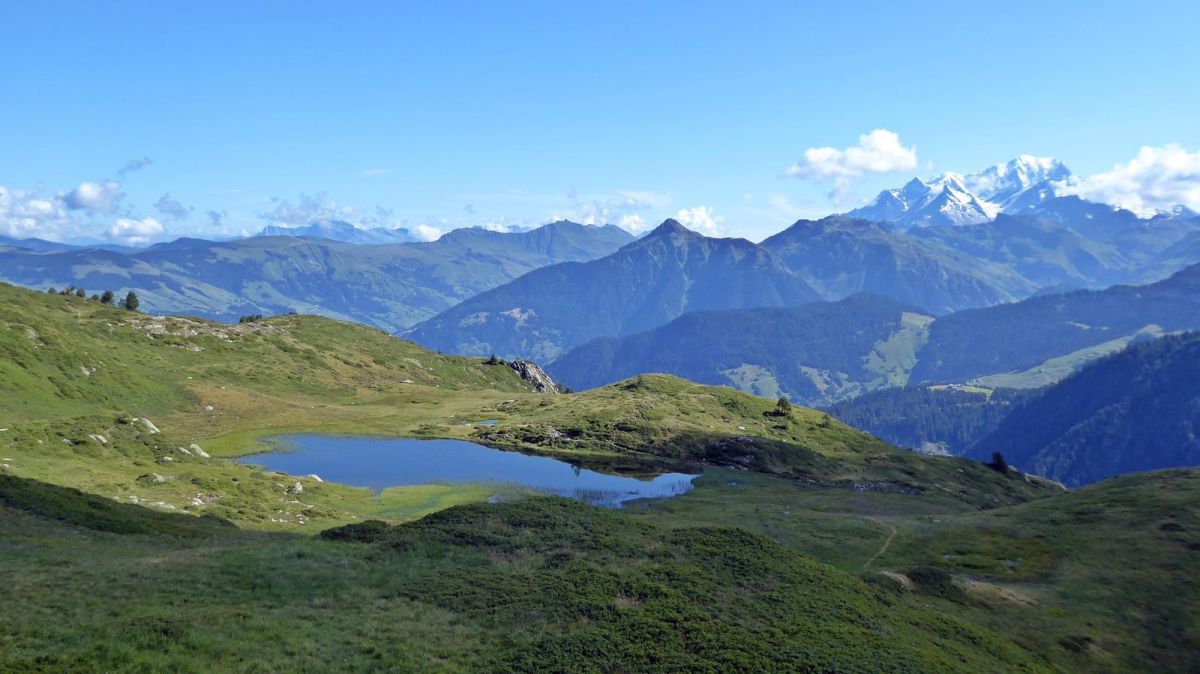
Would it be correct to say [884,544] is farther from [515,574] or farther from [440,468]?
[440,468]

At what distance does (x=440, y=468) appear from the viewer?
12800 cm

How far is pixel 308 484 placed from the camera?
9275cm

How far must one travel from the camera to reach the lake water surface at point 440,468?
382ft

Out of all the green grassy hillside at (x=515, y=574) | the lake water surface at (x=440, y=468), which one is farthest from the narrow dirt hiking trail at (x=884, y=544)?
the lake water surface at (x=440, y=468)

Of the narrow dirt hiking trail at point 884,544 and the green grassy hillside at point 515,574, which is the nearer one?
the green grassy hillside at point 515,574

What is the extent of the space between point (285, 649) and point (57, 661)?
8.64 meters

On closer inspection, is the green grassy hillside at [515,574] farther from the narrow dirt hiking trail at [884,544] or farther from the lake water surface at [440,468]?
the lake water surface at [440,468]

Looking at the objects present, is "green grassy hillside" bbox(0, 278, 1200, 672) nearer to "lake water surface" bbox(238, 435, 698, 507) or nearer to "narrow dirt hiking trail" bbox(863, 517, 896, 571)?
"narrow dirt hiking trail" bbox(863, 517, 896, 571)

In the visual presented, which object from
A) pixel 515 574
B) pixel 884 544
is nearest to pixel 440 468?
pixel 884 544

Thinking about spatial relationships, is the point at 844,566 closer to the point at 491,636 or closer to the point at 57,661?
the point at 491,636

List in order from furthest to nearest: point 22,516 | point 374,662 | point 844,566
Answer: point 844,566 → point 22,516 → point 374,662

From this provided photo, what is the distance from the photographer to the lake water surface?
11650 cm

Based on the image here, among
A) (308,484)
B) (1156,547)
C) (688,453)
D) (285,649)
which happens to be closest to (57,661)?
(285,649)

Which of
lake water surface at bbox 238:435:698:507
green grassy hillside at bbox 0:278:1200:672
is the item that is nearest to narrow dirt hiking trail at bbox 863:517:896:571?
green grassy hillside at bbox 0:278:1200:672
